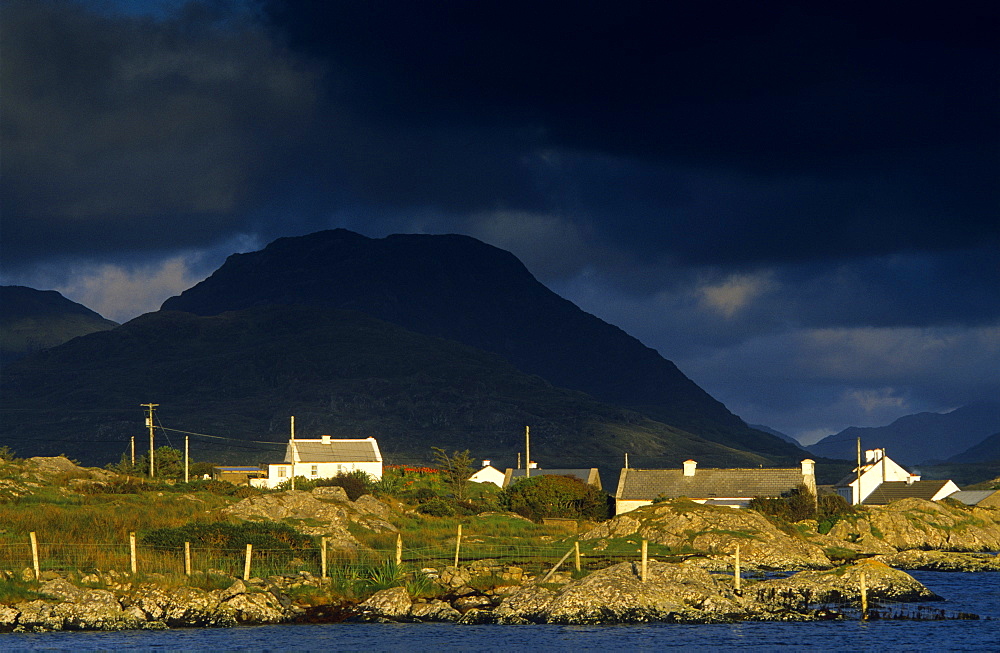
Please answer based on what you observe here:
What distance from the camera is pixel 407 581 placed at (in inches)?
2281

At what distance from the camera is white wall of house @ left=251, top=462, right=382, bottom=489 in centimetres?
12875

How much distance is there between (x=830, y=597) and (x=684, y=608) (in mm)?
8292

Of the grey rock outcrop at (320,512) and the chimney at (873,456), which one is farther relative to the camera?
Answer: the chimney at (873,456)

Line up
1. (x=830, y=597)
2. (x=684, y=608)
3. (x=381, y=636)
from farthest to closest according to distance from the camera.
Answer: (x=830, y=597), (x=684, y=608), (x=381, y=636)

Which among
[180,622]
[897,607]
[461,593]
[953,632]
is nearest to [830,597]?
[897,607]

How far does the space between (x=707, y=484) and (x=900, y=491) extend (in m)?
39.3

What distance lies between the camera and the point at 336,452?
5349 inches

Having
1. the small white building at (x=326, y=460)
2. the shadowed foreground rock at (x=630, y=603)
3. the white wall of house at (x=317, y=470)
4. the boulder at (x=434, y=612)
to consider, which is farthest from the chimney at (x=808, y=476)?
the boulder at (x=434, y=612)

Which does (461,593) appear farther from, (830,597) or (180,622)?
(830,597)

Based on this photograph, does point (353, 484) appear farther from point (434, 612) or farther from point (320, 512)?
point (434, 612)

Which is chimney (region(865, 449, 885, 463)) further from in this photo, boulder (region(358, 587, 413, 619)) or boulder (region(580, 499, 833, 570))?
boulder (region(358, 587, 413, 619))

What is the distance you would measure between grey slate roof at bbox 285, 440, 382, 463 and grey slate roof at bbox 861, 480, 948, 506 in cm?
5651

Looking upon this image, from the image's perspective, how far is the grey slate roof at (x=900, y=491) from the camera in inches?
5197

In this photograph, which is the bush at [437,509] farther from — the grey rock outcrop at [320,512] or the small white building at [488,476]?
the small white building at [488,476]
